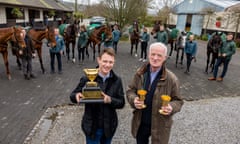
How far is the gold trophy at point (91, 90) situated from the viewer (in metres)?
1.99

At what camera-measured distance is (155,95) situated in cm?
211

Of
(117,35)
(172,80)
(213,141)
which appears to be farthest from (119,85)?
(117,35)

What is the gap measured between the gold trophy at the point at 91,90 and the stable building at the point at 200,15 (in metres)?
22.6

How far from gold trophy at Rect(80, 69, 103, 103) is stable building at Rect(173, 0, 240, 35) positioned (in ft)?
74.3

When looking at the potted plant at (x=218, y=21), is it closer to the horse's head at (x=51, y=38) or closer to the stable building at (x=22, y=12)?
the stable building at (x=22, y=12)

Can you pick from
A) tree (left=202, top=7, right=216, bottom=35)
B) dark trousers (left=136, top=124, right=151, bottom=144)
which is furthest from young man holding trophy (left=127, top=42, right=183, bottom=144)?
tree (left=202, top=7, right=216, bottom=35)

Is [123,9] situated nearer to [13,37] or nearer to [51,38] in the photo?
[51,38]

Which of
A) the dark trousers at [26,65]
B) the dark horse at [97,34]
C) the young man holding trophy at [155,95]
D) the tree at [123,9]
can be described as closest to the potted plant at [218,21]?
the tree at [123,9]

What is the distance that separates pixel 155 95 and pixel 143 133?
610mm

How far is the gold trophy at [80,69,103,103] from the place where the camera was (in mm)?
1989

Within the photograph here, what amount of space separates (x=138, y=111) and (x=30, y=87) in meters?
→ 4.88

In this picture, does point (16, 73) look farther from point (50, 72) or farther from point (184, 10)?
point (184, 10)

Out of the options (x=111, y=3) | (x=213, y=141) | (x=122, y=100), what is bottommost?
(x=213, y=141)

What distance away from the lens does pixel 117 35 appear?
12.0 metres
